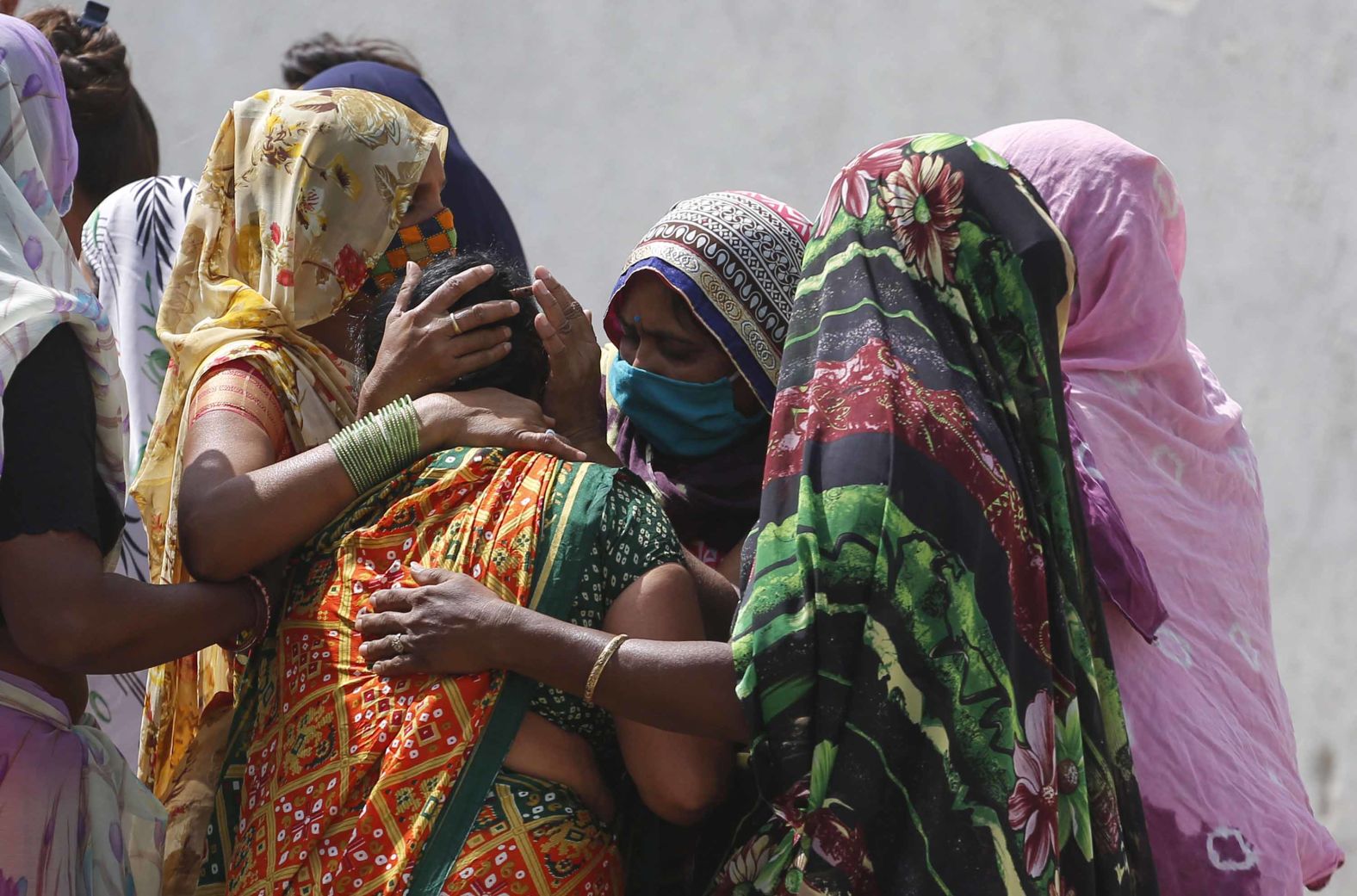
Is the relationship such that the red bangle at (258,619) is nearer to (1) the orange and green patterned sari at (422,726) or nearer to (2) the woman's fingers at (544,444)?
(1) the orange and green patterned sari at (422,726)

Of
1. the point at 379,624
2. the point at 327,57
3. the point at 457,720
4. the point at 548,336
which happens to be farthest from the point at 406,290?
the point at 327,57

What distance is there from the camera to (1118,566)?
2.06 metres

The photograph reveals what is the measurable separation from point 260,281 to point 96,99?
1.28 metres

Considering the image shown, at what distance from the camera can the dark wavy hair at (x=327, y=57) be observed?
430 cm

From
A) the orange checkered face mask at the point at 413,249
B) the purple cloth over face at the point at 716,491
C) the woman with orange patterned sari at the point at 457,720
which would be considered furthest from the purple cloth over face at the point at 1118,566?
the orange checkered face mask at the point at 413,249

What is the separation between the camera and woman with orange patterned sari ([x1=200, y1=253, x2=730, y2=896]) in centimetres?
173

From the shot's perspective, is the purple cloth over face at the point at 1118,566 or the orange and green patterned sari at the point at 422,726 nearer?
the orange and green patterned sari at the point at 422,726

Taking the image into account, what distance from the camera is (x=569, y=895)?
176cm

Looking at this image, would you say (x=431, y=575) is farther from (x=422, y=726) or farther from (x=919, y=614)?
(x=919, y=614)

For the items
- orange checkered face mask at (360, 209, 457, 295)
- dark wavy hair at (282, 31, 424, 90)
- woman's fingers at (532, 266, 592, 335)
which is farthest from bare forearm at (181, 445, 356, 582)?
dark wavy hair at (282, 31, 424, 90)

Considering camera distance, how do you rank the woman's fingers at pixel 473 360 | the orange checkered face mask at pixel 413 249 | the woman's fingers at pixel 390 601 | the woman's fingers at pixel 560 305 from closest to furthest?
the woman's fingers at pixel 390 601, the woman's fingers at pixel 473 360, the woman's fingers at pixel 560 305, the orange checkered face mask at pixel 413 249

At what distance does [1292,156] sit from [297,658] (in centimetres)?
354

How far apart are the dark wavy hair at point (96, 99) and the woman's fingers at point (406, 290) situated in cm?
154

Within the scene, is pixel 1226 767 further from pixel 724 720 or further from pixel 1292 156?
pixel 1292 156
